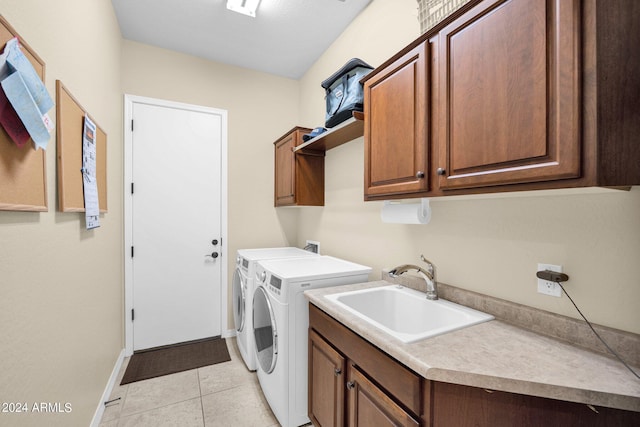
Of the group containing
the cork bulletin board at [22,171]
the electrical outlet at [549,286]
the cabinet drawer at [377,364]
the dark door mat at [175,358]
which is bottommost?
the dark door mat at [175,358]

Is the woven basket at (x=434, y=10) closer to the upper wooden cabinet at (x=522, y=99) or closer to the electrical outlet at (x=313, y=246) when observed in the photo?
the upper wooden cabinet at (x=522, y=99)

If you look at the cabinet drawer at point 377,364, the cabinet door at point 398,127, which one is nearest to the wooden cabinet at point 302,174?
the cabinet door at point 398,127

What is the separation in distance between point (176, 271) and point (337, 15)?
279 cm

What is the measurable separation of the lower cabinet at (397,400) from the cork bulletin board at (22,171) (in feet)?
4.17

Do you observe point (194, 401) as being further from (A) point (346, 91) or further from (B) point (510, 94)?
(B) point (510, 94)

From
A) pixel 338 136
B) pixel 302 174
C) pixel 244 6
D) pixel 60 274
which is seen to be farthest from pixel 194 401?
pixel 244 6

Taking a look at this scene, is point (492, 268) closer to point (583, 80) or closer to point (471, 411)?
point (471, 411)

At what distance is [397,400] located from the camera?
3.28 feet

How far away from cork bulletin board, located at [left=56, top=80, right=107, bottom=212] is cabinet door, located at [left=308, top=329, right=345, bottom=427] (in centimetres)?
138

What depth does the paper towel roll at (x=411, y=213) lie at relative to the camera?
1.45 m

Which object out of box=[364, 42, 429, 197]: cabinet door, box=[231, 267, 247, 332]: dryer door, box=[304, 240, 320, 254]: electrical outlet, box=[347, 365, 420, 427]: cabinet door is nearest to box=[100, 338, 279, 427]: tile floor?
box=[231, 267, 247, 332]: dryer door

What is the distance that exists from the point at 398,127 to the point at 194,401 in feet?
7.52

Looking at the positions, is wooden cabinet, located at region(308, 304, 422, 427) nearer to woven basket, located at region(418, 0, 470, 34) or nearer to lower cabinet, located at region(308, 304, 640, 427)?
lower cabinet, located at region(308, 304, 640, 427)

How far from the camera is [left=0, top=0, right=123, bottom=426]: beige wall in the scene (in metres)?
0.87
